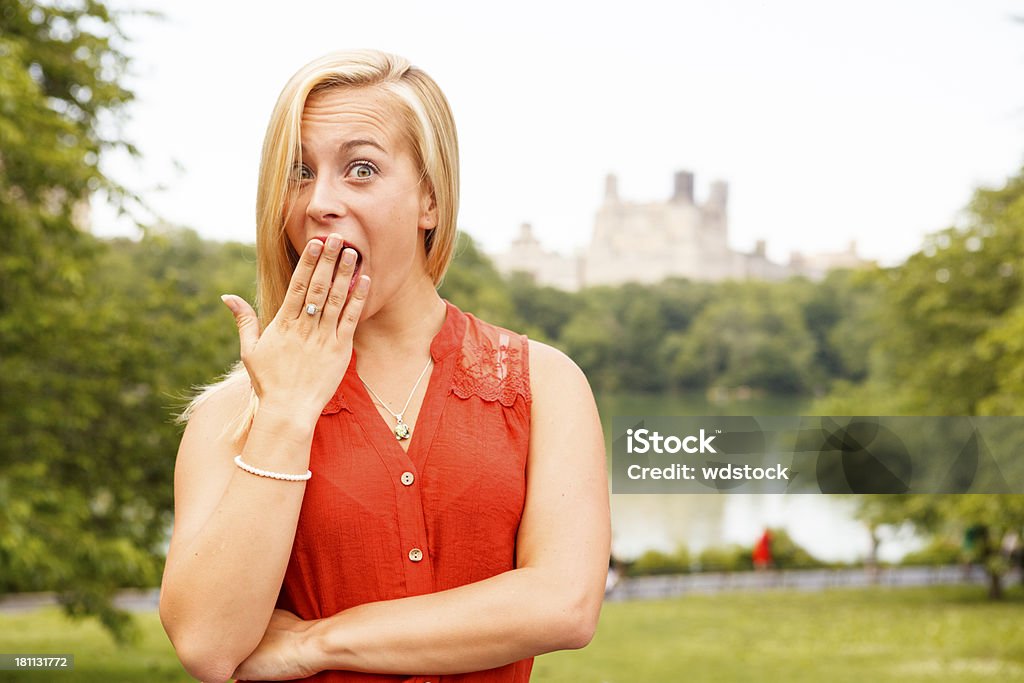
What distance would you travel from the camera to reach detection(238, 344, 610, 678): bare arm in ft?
4.46

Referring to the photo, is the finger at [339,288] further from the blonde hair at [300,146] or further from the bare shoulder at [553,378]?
the bare shoulder at [553,378]

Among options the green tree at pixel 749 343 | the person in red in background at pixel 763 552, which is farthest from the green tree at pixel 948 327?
the person in red in background at pixel 763 552

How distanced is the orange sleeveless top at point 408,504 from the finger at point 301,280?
153 millimetres

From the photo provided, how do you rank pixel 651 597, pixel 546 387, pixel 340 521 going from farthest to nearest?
1. pixel 651 597
2. pixel 546 387
3. pixel 340 521

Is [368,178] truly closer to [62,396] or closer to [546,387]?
[546,387]

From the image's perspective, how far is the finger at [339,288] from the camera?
4.35ft

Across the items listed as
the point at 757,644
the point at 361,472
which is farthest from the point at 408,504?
the point at 757,644

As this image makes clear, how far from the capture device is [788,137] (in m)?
28.2

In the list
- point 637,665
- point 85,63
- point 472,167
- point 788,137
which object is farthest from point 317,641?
point 788,137

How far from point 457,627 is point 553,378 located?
1.13 feet

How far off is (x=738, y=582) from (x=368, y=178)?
2895 centimetres

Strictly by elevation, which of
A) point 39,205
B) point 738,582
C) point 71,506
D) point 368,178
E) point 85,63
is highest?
point 85,63

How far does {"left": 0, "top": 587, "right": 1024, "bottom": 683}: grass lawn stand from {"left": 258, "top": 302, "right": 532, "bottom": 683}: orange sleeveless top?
11.5 metres

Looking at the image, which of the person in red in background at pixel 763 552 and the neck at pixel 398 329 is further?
the person in red in background at pixel 763 552
